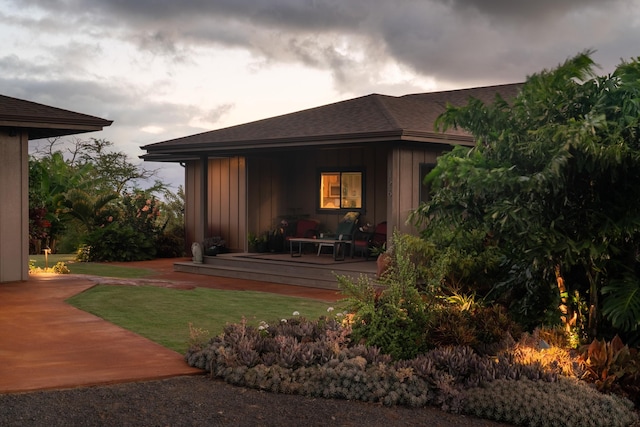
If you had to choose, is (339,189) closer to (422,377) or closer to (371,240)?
(371,240)

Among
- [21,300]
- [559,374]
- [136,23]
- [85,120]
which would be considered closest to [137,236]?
[136,23]

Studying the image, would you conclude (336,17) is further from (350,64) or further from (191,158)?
(191,158)

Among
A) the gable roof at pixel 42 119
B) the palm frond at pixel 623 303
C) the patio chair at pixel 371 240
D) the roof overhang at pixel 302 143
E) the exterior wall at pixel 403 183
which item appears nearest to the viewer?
the palm frond at pixel 623 303

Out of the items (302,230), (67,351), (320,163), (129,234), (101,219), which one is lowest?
(67,351)

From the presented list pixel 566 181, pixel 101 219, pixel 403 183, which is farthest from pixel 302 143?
pixel 101 219

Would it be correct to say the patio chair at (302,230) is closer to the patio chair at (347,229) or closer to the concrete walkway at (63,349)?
the patio chair at (347,229)

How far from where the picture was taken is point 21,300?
1031 centimetres

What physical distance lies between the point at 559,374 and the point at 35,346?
511cm

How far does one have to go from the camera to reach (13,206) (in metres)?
11.9

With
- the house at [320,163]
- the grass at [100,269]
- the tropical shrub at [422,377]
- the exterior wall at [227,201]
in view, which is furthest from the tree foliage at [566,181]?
the exterior wall at [227,201]

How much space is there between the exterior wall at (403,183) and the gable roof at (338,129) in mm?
533

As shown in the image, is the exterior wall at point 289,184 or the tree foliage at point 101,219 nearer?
the exterior wall at point 289,184

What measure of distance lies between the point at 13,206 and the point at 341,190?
695cm

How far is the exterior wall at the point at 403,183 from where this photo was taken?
13039 millimetres
